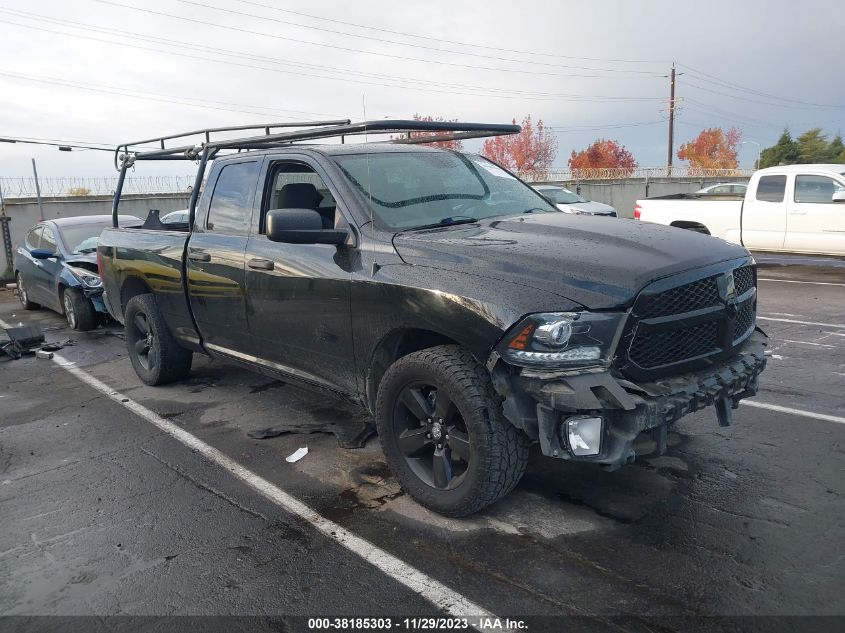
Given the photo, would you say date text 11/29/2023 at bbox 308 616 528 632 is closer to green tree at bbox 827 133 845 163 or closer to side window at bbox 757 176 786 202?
side window at bbox 757 176 786 202

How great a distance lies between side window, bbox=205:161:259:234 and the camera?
16.3 ft

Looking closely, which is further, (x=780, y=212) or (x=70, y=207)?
(x=70, y=207)

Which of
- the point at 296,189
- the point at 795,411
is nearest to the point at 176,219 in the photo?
the point at 296,189

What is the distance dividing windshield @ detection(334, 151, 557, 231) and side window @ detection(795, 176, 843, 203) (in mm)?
8993

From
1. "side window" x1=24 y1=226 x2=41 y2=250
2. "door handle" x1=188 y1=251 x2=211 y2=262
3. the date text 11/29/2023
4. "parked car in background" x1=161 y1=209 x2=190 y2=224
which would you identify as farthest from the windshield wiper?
"side window" x1=24 y1=226 x2=41 y2=250

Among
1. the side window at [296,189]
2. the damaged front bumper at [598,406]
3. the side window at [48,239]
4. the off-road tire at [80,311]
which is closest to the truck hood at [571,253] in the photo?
the damaged front bumper at [598,406]

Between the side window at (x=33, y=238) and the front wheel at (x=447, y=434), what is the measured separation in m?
9.40

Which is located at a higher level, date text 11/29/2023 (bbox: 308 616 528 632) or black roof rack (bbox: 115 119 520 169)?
black roof rack (bbox: 115 119 520 169)

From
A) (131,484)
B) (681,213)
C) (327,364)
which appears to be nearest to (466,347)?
(327,364)

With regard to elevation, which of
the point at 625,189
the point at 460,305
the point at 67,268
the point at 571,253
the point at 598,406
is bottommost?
the point at 625,189

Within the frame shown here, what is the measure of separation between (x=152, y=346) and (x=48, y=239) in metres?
5.47

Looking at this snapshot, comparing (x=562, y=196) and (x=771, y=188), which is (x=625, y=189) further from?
(x=771, y=188)

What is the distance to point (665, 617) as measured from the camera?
279 cm

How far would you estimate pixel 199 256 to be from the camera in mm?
5312
